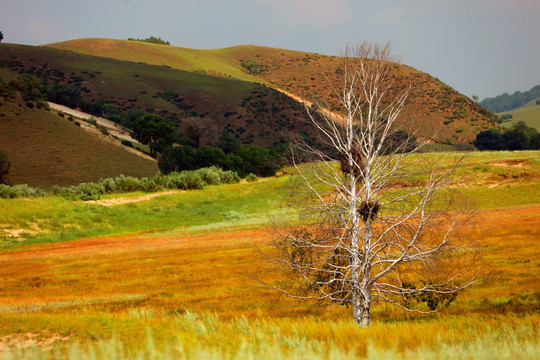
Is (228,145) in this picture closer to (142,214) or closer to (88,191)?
(88,191)

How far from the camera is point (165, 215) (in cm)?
5475

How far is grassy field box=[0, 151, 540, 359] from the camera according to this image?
7453 mm

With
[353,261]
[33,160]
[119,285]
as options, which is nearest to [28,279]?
[119,285]

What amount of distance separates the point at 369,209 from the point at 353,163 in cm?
165

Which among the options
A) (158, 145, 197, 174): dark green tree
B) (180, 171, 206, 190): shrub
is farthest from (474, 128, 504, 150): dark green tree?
(180, 171, 206, 190): shrub

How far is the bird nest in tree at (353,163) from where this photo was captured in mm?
12196

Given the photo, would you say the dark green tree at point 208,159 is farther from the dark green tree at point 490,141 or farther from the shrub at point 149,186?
the dark green tree at point 490,141

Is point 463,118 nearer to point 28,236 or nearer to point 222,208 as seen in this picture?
point 222,208

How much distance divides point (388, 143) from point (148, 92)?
147 meters

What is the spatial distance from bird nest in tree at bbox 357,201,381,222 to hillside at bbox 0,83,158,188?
6816cm

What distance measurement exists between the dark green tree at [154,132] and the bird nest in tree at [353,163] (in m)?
88.9

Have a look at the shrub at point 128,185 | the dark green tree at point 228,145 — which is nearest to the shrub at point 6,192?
the shrub at point 128,185

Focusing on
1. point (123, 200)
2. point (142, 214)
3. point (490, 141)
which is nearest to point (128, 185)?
point (123, 200)

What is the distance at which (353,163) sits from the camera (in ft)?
40.4
